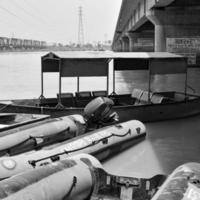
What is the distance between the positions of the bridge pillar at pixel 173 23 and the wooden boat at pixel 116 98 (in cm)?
2043

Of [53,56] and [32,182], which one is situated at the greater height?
[53,56]

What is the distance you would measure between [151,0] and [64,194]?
1091 inches

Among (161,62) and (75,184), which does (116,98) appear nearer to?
(161,62)

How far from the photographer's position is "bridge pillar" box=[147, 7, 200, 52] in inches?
1374

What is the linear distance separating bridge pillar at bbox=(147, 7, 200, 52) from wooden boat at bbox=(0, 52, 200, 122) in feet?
67.0

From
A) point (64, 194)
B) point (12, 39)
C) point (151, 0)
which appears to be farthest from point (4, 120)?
point (12, 39)

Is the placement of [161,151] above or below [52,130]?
below

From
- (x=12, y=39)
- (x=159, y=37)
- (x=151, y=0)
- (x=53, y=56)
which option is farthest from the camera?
(x=12, y=39)

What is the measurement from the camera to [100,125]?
1129 centimetres

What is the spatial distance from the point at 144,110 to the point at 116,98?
64.4 inches

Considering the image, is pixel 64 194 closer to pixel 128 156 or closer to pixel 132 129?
pixel 128 156

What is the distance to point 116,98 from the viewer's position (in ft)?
48.5

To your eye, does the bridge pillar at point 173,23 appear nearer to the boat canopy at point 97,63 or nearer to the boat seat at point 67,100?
the boat canopy at point 97,63

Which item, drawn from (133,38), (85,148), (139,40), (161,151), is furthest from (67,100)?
(139,40)
